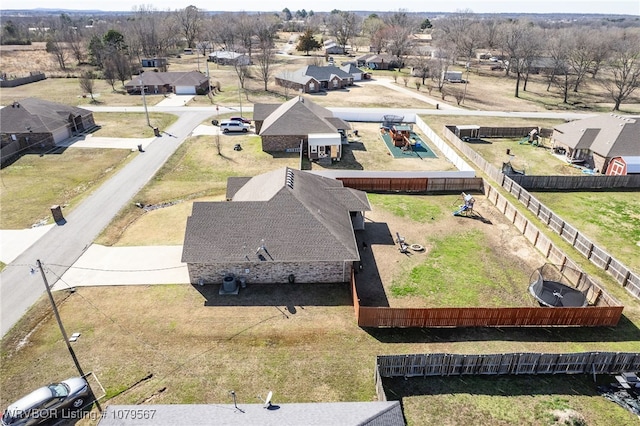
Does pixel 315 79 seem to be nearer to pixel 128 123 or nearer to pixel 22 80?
pixel 128 123

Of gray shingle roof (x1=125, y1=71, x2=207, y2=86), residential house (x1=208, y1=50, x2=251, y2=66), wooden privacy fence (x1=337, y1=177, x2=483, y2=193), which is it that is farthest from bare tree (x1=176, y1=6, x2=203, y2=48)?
wooden privacy fence (x1=337, y1=177, x2=483, y2=193)

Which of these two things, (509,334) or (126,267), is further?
(126,267)

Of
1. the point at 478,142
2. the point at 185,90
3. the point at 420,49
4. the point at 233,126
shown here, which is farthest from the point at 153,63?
the point at 478,142

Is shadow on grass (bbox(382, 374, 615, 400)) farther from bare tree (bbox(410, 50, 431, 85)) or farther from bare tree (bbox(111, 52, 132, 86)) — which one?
bare tree (bbox(111, 52, 132, 86))

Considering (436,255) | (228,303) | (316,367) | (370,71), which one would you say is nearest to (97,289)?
(228,303)

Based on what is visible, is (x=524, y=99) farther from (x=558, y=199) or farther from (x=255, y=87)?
(x=255, y=87)

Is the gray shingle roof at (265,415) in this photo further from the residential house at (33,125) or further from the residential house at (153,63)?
the residential house at (153,63)
